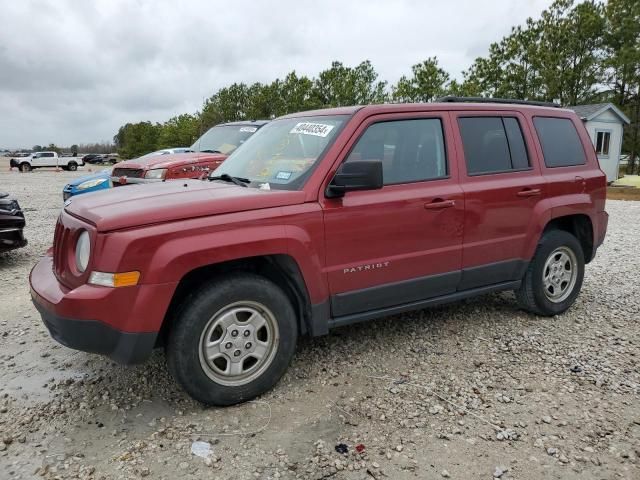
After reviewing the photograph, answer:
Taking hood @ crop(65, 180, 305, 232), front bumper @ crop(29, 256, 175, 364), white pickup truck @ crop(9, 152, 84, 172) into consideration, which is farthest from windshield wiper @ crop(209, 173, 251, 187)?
white pickup truck @ crop(9, 152, 84, 172)

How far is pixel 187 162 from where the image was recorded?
8.23 m

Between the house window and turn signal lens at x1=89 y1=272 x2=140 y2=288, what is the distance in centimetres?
2699

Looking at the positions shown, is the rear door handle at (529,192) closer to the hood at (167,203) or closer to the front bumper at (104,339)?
the hood at (167,203)

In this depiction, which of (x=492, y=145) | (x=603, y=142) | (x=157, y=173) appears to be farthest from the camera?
(x=603, y=142)

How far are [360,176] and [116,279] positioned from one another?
5.17 feet

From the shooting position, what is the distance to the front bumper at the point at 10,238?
22.0 feet

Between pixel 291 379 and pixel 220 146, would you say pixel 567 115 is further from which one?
pixel 220 146

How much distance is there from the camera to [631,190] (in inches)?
815

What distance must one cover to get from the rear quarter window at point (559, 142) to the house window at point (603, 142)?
2325cm

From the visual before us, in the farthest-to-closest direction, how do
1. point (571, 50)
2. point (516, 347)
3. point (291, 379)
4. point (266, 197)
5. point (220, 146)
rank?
point (571, 50)
point (220, 146)
point (516, 347)
point (291, 379)
point (266, 197)

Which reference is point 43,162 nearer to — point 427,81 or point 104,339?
point 427,81

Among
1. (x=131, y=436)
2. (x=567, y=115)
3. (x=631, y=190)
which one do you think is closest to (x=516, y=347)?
(x=567, y=115)

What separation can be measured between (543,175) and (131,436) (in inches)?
153

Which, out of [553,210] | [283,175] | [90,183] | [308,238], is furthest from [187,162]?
[553,210]
